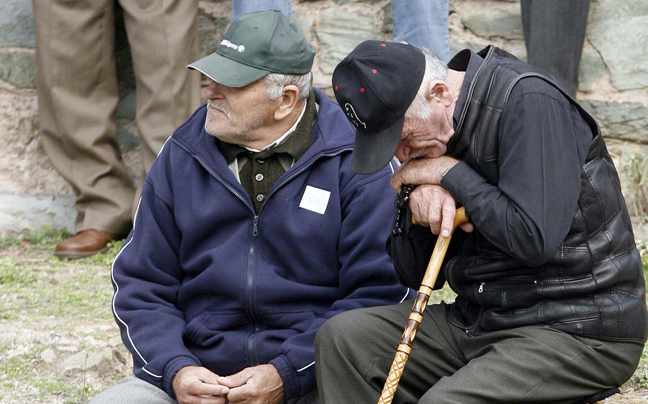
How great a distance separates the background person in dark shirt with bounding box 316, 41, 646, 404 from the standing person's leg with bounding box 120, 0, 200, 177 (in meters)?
2.21

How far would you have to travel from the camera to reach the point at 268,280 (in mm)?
2619

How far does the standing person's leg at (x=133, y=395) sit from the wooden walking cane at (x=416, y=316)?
0.74 metres

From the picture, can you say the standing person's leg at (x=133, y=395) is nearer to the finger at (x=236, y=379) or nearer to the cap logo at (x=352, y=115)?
the finger at (x=236, y=379)

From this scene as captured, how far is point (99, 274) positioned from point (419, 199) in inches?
93.0

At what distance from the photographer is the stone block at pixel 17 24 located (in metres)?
4.65

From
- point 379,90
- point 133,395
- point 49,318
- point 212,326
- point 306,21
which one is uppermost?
point 379,90

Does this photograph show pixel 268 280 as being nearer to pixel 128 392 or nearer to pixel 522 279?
pixel 128 392

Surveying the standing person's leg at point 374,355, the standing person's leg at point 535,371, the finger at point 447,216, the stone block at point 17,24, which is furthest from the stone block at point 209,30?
the standing person's leg at point 535,371

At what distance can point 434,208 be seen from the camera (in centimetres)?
223

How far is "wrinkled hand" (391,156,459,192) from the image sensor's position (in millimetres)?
2244

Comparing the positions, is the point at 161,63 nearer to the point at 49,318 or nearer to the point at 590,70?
the point at 49,318

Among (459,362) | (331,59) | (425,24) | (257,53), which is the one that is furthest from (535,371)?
(331,59)

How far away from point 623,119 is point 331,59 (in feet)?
4.99

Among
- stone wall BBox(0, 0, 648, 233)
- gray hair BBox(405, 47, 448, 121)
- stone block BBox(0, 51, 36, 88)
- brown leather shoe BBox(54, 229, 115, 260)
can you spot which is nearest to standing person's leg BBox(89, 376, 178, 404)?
gray hair BBox(405, 47, 448, 121)
